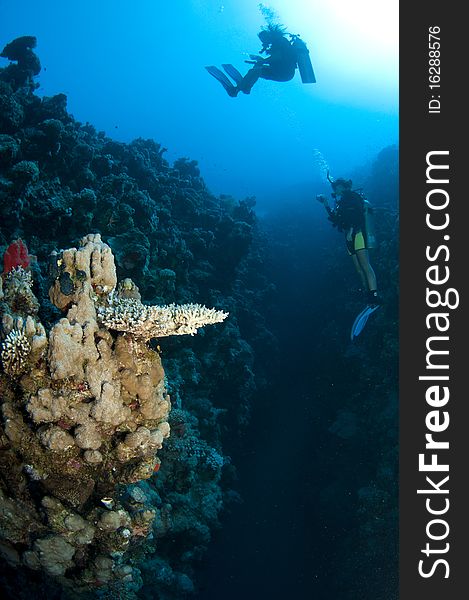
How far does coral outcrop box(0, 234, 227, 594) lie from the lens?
116 inches

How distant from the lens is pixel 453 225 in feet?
10.9

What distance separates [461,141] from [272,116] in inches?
5202

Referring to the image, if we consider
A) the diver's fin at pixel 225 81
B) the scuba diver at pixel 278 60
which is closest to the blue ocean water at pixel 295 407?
the diver's fin at pixel 225 81

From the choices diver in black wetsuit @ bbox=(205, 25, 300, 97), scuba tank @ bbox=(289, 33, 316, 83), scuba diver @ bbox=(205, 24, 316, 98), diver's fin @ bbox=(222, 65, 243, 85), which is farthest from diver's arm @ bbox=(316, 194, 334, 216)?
diver's fin @ bbox=(222, 65, 243, 85)

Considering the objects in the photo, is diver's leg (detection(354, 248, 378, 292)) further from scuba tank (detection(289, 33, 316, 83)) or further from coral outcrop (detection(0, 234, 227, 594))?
coral outcrop (detection(0, 234, 227, 594))

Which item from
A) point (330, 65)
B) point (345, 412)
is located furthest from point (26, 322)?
point (330, 65)

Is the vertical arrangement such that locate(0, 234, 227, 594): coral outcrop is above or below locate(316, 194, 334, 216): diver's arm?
below

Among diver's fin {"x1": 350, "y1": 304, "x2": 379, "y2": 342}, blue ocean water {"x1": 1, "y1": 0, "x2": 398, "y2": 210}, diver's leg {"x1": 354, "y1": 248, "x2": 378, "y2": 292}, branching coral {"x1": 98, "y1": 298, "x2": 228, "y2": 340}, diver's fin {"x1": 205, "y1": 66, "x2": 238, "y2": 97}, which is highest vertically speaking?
blue ocean water {"x1": 1, "y1": 0, "x2": 398, "y2": 210}

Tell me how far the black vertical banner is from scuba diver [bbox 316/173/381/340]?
19.3ft

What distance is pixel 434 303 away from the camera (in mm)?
3287

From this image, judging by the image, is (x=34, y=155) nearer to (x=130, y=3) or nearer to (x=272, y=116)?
(x=272, y=116)

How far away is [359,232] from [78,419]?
8417mm

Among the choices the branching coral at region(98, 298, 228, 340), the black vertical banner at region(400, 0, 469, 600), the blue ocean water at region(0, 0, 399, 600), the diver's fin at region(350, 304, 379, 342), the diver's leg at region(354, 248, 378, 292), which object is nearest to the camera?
the branching coral at region(98, 298, 228, 340)

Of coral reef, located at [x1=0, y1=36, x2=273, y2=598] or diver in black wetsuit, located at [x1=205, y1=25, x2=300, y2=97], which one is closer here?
coral reef, located at [x1=0, y1=36, x2=273, y2=598]
